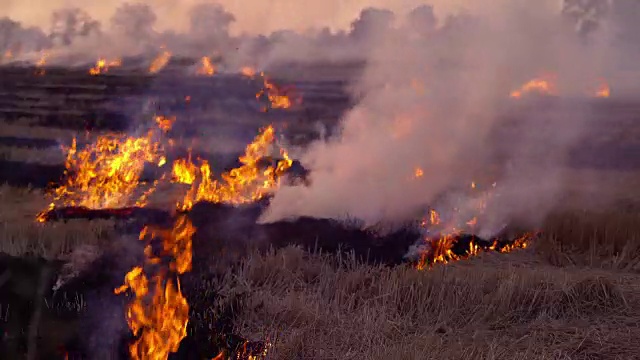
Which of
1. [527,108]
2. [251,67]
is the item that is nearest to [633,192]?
[527,108]

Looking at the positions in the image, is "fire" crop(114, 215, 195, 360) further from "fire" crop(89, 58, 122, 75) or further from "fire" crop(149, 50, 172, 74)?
"fire" crop(89, 58, 122, 75)

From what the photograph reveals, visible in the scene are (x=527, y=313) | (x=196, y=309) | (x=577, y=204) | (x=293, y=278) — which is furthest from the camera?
(x=577, y=204)

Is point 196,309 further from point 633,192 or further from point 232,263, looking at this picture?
point 633,192

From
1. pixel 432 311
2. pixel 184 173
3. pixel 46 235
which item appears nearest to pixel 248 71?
pixel 184 173

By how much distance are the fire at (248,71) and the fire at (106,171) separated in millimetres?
3882

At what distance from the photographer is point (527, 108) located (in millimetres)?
11383

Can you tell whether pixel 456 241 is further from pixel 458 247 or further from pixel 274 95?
pixel 274 95

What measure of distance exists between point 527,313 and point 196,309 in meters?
2.36

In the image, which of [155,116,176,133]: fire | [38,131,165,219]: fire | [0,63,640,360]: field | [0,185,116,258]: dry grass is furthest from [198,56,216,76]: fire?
[0,63,640,360]: field

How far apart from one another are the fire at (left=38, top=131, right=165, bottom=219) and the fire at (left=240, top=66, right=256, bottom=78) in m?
3.88

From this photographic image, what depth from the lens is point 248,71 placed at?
18.8 metres

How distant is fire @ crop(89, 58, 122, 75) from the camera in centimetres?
2091

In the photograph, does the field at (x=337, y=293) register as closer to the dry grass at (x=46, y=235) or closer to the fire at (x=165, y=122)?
the dry grass at (x=46, y=235)

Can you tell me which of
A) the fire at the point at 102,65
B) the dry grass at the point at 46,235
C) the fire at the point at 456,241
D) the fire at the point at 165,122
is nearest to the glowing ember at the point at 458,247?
the fire at the point at 456,241
